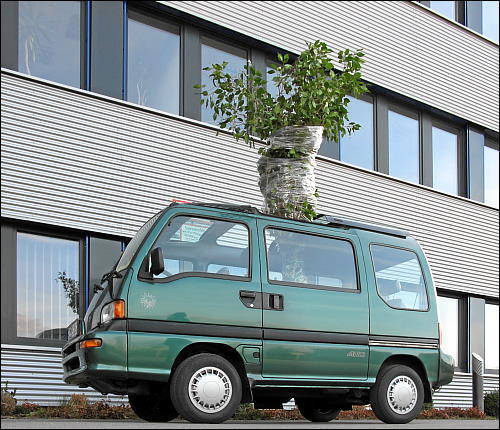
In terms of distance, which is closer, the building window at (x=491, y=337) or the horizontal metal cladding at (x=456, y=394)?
the horizontal metal cladding at (x=456, y=394)

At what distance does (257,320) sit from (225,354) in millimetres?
466

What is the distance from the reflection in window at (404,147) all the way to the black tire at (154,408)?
452 inches

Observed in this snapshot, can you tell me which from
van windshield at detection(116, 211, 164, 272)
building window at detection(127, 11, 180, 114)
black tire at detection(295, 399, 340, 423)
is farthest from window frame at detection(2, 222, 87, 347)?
van windshield at detection(116, 211, 164, 272)

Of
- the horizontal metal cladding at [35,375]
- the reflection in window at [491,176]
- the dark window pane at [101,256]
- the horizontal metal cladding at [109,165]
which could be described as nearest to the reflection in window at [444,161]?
the reflection in window at [491,176]

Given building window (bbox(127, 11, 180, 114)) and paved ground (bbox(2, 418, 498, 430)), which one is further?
building window (bbox(127, 11, 180, 114))

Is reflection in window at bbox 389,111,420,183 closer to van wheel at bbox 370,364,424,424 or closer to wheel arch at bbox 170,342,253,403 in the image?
van wheel at bbox 370,364,424,424

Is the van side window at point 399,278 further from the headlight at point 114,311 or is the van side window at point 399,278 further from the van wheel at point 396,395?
the headlight at point 114,311

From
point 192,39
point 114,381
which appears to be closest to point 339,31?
point 192,39

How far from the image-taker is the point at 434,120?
22.6 metres

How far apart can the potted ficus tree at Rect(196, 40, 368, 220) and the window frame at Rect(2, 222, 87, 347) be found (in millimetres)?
3484

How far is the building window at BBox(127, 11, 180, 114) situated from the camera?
52.5 ft

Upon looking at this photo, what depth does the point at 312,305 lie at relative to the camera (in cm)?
1012

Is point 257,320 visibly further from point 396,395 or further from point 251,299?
point 396,395

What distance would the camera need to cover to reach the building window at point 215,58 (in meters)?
16.9
